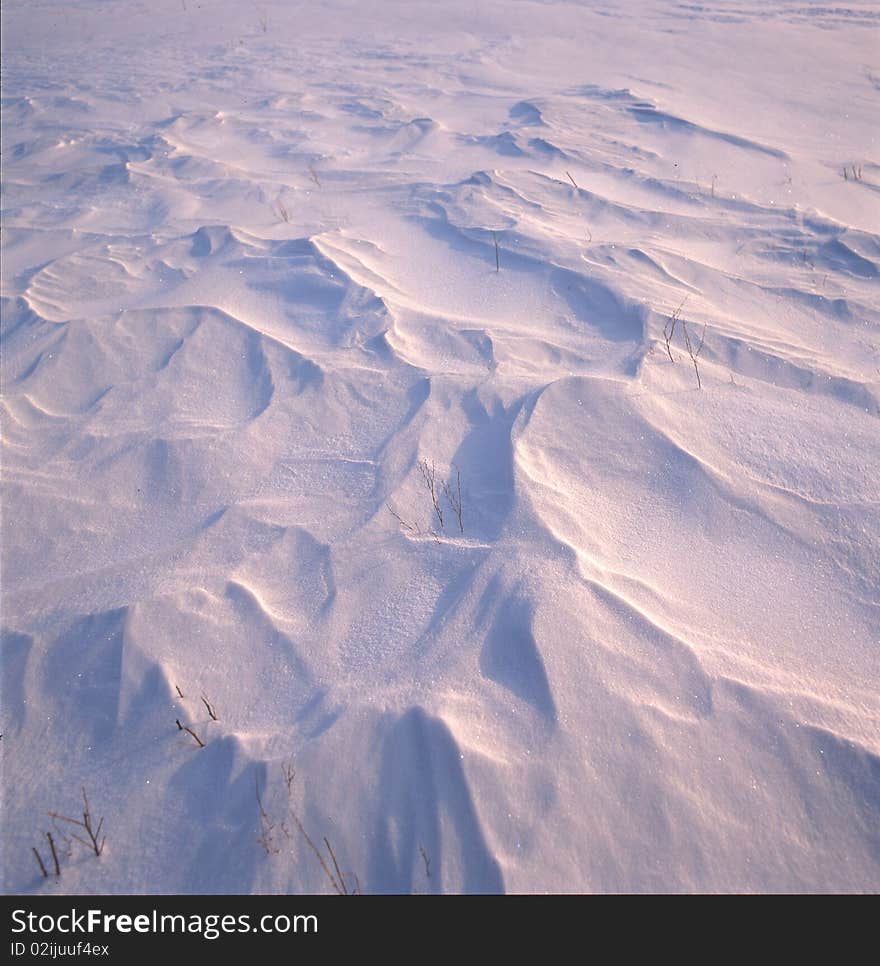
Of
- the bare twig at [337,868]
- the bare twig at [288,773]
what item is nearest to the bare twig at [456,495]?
the bare twig at [288,773]

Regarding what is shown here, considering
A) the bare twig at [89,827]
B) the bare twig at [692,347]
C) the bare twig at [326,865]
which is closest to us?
the bare twig at [326,865]

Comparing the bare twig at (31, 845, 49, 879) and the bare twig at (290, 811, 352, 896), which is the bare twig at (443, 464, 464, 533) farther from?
the bare twig at (31, 845, 49, 879)

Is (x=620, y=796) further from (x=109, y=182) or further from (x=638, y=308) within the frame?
(x=109, y=182)

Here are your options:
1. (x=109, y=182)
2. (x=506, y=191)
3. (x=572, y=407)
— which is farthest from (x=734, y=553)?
(x=109, y=182)

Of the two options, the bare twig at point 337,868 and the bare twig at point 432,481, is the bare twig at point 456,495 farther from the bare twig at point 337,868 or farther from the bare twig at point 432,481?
the bare twig at point 337,868

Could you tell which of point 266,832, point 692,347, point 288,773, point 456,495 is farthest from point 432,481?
point 692,347

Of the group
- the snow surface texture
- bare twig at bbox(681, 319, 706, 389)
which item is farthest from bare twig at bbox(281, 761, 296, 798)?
bare twig at bbox(681, 319, 706, 389)
